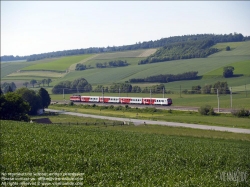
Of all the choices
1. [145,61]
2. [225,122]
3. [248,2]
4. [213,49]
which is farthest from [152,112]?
A: [145,61]

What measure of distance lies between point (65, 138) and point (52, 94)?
7554 centimetres

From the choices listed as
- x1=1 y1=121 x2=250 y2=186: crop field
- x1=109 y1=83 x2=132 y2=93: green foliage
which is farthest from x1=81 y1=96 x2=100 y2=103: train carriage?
x1=1 y1=121 x2=250 y2=186: crop field

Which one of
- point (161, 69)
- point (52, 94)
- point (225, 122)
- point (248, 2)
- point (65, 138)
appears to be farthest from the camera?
point (52, 94)

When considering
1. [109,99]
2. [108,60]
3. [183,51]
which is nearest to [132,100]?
[109,99]

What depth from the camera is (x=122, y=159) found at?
20.9 m

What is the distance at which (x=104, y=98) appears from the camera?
259ft

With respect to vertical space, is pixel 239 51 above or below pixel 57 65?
below

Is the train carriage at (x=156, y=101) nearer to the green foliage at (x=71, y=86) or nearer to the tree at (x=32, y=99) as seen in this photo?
the tree at (x=32, y=99)

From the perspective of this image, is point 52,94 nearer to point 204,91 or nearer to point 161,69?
point 161,69

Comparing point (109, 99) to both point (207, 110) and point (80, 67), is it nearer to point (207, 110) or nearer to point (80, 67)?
point (207, 110)

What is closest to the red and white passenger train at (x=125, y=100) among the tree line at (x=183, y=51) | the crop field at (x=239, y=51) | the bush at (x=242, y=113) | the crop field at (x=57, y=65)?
the crop field at (x=239, y=51)

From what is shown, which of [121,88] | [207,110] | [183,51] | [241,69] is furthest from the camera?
[183,51]

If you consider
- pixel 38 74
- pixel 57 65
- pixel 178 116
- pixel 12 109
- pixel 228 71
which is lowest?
pixel 178 116

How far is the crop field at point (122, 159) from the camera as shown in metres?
17.6
